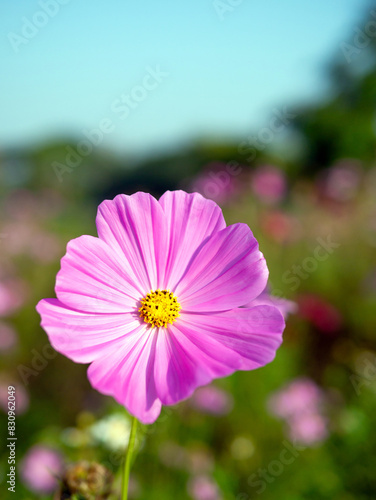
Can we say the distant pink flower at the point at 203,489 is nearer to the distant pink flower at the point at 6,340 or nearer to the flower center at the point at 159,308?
the flower center at the point at 159,308

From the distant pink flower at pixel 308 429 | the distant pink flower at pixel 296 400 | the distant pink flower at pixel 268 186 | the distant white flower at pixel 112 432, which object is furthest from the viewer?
the distant pink flower at pixel 268 186

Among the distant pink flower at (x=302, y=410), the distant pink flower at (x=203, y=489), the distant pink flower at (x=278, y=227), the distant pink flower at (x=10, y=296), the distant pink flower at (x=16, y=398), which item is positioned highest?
the distant pink flower at (x=10, y=296)

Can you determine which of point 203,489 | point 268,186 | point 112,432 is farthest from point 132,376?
point 268,186

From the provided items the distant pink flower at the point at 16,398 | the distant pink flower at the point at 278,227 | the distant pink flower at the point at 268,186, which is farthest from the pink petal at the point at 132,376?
the distant pink flower at the point at 268,186

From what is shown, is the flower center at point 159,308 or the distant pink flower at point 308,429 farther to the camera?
the distant pink flower at point 308,429

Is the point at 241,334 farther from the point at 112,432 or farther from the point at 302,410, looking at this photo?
the point at 302,410

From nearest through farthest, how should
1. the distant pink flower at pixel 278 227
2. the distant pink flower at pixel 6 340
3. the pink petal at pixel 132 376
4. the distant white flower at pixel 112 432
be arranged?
the pink petal at pixel 132 376 < the distant white flower at pixel 112 432 < the distant pink flower at pixel 6 340 < the distant pink flower at pixel 278 227

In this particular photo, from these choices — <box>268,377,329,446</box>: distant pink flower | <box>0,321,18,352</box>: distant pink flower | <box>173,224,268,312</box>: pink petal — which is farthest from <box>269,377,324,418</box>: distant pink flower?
<box>173,224,268,312</box>: pink petal
